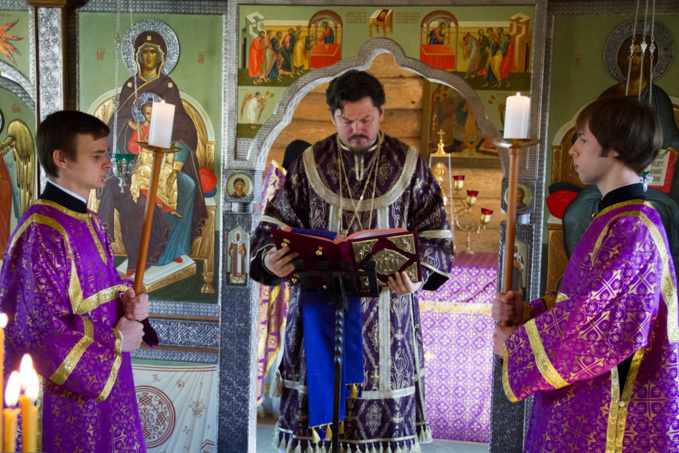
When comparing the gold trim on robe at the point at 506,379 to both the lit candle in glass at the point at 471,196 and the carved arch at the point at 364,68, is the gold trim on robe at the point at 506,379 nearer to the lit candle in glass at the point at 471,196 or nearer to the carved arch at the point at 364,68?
the carved arch at the point at 364,68

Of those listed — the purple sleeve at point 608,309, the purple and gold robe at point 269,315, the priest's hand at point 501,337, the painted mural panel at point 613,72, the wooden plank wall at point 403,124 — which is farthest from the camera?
the wooden plank wall at point 403,124

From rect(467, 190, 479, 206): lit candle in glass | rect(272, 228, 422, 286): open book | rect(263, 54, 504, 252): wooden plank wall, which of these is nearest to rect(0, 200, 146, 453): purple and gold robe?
rect(272, 228, 422, 286): open book

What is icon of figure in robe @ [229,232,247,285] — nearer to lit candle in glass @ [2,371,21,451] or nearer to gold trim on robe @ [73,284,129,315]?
gold trim on robe @ [73,284,129,315]

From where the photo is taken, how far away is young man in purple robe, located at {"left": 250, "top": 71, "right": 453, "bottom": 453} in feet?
8.60

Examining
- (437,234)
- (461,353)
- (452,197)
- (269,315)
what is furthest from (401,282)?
(452,197)

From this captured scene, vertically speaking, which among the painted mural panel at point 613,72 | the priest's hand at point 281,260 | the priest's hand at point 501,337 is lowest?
the priest's hand at point 501,337

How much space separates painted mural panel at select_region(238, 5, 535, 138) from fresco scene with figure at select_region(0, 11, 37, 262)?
1.73 metres

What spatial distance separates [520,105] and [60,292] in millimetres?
1842

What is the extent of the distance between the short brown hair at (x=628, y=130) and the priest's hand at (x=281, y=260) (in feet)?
3.95

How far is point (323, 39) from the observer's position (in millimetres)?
4195

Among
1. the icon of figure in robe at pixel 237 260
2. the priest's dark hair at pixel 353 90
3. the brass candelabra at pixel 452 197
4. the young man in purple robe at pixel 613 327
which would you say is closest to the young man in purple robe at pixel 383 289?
the priest's dark hair at pixel 353 90

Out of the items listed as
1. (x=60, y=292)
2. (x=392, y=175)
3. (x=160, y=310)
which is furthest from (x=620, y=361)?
(x=160, y=310)

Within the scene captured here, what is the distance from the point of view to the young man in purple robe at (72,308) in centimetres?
221

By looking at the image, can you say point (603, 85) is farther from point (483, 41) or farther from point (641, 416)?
point (641, 416)
